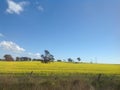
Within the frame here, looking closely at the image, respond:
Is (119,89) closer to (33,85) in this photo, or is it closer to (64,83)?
(64,83)

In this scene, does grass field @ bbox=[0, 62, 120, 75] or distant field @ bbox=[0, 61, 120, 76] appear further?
grass field @ bbox=[0, 62, 120, 75]

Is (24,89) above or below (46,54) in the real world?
below

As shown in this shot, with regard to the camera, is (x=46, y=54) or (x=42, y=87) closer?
(x=42, y=87)

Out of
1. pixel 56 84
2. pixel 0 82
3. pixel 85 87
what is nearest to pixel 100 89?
pixel 85 87

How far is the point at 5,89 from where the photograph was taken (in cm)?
1212

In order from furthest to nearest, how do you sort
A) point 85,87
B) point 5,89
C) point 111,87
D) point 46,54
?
point 46,54 < point 111,87 < point 85,87 < point 5,89

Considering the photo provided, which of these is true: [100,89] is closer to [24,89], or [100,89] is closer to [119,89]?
[119,89]

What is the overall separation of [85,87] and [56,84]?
1.28 metres

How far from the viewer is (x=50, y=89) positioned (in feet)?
40.8

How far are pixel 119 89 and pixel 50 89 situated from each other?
3.94 metres

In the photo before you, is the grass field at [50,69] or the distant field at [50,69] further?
the grass field at [50,69]

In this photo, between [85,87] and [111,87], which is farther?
[111,87]

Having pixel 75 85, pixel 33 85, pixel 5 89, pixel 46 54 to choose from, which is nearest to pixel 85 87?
pixel 75 85

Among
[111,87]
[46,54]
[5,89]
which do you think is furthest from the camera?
[46,54]
